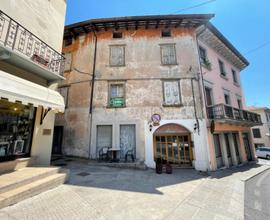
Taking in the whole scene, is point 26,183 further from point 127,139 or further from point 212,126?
point 212,126

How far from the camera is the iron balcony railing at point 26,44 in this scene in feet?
17.0

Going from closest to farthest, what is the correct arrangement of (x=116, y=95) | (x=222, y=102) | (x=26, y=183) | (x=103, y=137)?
(x=26, y=183) < (x=103, y=137) < (x=116, y=95) < (x=222, y=102)

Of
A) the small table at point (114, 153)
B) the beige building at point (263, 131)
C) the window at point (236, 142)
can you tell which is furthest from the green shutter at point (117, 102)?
the beige building at point (263, 131)

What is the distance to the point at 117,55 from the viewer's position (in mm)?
12180

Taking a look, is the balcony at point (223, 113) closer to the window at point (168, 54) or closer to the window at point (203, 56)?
the window at point (203, 56)

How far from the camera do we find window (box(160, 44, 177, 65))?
1203 cm

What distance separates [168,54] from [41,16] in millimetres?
9215

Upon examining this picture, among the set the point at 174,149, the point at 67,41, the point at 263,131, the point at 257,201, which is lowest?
the point at 257,201

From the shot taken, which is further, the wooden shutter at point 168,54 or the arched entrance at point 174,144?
the wooden shutter at point 168,54

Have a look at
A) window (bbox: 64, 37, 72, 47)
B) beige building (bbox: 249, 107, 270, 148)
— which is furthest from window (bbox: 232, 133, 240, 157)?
window (bbox: 64, 37, 72, 47)

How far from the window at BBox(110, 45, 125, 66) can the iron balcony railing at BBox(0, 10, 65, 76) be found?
545 cm

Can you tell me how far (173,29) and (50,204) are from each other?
14.4 metres

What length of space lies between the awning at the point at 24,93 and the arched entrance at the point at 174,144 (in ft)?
24.3

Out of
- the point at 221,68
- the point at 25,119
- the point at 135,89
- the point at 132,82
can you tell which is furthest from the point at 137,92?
the point at 221,68
